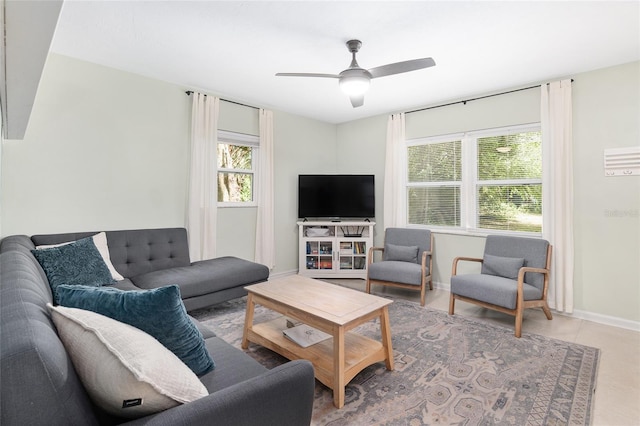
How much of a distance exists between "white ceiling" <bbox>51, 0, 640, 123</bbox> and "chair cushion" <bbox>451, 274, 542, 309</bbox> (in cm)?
216

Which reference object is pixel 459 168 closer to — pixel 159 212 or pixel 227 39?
pixel 227 39

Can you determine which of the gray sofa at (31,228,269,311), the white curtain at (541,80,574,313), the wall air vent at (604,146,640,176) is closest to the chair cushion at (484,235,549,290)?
the white curtain at (541,80,574,313)

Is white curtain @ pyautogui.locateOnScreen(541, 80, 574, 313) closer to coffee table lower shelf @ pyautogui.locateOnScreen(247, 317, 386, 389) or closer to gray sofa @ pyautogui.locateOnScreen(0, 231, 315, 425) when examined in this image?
coffee table lower shelf @ pyautogui.locateOnScreen(247, 317, 386, 389)

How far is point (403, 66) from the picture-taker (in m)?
2.48

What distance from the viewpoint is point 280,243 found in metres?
4.86

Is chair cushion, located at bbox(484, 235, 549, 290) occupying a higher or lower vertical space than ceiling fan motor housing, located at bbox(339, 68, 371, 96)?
lower

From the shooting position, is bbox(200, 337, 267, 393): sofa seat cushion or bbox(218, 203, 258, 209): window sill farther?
bbox(218, 203, 258, 209): window sill

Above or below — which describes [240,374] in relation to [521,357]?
above

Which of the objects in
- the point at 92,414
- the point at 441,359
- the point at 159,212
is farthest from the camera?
the point at 159,212

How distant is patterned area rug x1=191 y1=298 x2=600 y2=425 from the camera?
5.90 feet

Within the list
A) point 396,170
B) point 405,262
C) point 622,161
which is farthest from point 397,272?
point 622,161

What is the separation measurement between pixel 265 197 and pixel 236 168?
57 centimetres

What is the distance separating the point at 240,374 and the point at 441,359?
1696mm

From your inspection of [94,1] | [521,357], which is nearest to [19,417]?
[94,1]
